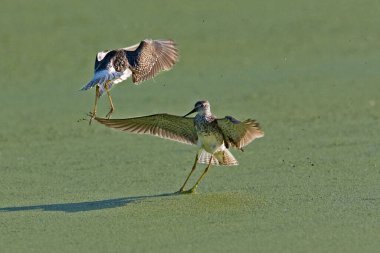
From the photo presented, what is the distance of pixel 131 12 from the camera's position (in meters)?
11.6

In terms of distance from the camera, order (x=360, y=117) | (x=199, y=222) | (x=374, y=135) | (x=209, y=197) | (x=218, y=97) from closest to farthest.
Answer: (x=199, y=222), (x=209, y=197), (x=374, y=135), (x=360, y=117), (x=218, y=97)

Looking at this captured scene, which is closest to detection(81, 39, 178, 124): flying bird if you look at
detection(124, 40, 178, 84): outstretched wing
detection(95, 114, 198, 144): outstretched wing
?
detection(124, 40, 178, 84): outstretched wing

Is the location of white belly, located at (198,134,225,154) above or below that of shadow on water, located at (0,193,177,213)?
above

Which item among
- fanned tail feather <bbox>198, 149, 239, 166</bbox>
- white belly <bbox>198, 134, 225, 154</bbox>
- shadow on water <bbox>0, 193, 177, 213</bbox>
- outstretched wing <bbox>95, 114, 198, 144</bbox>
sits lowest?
shadow on water <bbox>0, 193, 177, 213</bbox>

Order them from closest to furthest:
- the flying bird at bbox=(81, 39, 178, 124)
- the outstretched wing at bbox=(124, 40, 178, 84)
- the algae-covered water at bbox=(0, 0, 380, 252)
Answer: the algae-covered water at bbox=(0, 0, 380, 252)
the flying bird at bbox=(81, 39, 178, 124)
the outstretched wing at bbox=(124, 40, 178, 84)

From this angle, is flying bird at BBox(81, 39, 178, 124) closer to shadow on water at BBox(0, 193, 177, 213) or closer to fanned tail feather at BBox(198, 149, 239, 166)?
shadow on water at BBox(0, 193, 177, 213)

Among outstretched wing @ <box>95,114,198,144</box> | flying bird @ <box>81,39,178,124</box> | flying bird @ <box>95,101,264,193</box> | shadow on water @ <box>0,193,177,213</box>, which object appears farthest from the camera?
flying bird @ <box>81,39,178,124</box>

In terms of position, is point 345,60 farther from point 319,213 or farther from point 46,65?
point 319,213

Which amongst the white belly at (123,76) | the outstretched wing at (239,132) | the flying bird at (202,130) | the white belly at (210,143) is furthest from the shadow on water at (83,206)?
the white belly at (123,76)

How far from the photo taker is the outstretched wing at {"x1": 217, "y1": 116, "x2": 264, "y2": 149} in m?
6.93

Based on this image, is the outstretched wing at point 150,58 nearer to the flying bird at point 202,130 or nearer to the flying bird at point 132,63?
the flying bird at point 132,63

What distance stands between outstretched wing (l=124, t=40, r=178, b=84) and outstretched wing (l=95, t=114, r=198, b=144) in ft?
1.81

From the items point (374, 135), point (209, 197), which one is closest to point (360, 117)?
point (374, 135)

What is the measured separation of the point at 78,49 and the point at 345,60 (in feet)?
9.79
